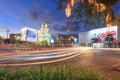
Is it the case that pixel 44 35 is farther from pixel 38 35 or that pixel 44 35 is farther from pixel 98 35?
pixel 98 35

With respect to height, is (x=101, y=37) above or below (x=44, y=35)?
below

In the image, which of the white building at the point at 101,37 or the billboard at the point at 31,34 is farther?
the billboard at the point at 31,34

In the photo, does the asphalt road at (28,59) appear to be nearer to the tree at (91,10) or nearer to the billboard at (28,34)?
the tree at (91,10)

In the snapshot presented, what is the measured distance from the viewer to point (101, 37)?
4065 inches

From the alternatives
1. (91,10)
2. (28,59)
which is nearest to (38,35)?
(28,59)

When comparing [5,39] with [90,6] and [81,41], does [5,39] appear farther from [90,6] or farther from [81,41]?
[90,6]

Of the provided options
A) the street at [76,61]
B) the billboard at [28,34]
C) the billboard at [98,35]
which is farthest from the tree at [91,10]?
the billboard at [28,34]

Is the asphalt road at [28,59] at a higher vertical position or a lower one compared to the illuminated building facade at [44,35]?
lower

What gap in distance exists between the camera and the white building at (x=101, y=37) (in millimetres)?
84500

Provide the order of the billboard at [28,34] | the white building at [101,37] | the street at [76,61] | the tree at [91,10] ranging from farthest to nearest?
the billboard at [28,34], the white building at [101,37], the street at [76,61], the tree at [91,10]

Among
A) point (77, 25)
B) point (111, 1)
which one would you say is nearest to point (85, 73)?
point (77, 25)

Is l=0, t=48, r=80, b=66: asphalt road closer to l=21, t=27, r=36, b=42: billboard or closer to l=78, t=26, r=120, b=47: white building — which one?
l=78, t=26, r=120, b=47: white building

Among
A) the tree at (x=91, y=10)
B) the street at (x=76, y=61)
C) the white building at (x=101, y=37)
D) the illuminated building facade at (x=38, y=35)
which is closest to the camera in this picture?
the tree at (x=91, y=10)

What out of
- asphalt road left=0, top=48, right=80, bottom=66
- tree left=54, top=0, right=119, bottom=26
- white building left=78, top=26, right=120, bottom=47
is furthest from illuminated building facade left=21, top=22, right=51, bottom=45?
tree left=54, top=0, right=119, bottom=26
